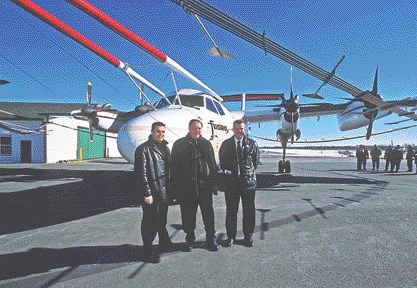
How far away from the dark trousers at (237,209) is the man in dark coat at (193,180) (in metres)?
0.34

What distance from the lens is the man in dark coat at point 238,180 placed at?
5.15 metres

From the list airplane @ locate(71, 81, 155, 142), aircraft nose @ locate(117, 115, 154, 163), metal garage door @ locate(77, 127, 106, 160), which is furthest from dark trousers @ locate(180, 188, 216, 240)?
metal garage door @ locate(77, 127, 106, 160)

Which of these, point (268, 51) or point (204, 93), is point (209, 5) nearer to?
point (268, 51)

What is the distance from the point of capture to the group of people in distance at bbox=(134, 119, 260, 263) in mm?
4719

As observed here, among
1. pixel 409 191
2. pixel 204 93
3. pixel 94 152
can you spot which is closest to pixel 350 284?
pixel 204 93

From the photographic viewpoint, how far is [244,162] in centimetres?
536

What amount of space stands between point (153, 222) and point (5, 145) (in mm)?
32876

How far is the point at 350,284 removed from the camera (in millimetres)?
3525

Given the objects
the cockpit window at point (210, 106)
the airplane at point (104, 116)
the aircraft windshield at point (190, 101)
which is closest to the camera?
the aircraft windshield at point (190, 101)

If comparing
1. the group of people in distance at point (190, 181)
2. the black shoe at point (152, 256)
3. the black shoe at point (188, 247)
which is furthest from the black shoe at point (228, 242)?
the black shoe at point (152, 256)

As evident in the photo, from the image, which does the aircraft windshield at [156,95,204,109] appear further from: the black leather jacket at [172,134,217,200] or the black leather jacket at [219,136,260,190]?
the black leather jacket at [172,134,217,200]

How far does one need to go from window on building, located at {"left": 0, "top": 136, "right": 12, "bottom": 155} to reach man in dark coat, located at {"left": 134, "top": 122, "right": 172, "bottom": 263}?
32318 mm

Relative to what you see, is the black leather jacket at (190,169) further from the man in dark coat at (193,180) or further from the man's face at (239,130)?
the man's face at (239,130)

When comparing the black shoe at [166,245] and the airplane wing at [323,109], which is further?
the airplane wing at [323,109]
